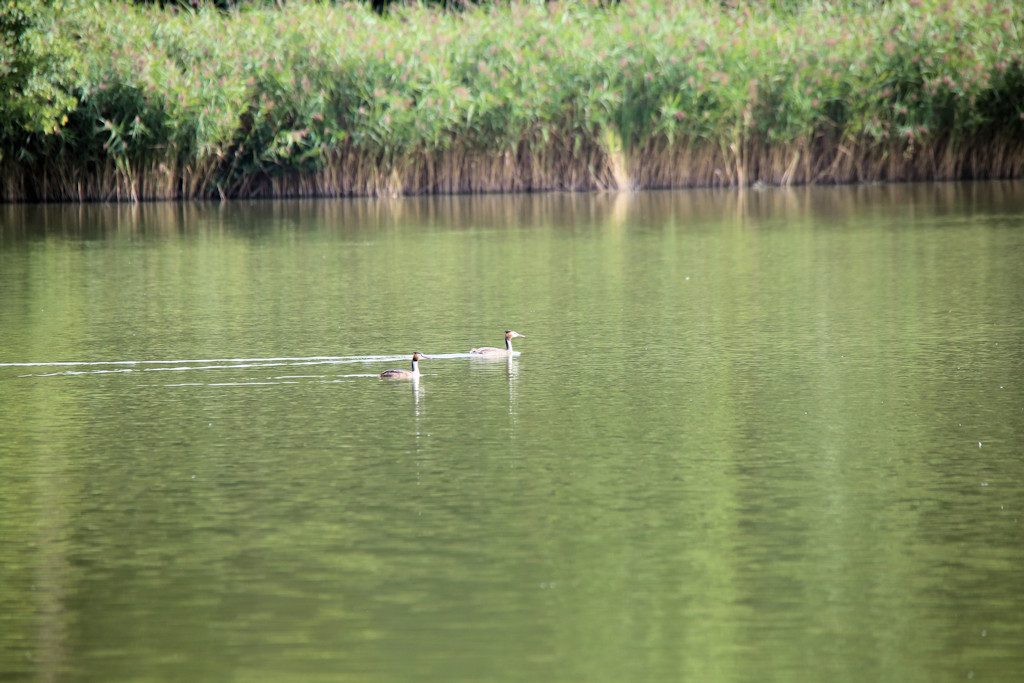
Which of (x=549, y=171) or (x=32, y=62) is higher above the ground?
(x=32, y=62)

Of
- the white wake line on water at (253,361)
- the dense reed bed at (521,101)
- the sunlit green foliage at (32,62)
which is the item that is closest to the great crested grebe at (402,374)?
the white wake line on water at (253,361)

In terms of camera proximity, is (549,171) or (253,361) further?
(549,171)

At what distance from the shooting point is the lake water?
5.11 m

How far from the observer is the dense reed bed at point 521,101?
81.5 feet

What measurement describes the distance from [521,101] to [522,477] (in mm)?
Result: 18088

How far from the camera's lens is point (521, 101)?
2483cm

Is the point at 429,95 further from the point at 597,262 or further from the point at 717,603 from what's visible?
the point at 717,603

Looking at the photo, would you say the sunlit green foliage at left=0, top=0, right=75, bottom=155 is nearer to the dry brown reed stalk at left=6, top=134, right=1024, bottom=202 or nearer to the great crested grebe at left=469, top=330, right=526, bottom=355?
the dry brown reed stalk at left=6, top=134, right=1024, bottom=202

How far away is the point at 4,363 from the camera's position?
35.2ft

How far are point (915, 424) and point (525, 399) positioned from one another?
202 centimetres

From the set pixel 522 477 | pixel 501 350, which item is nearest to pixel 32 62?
pixel 501 350

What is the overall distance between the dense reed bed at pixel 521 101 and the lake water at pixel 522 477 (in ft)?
32.9

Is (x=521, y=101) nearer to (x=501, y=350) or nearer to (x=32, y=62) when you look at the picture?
(x=32, y=62)

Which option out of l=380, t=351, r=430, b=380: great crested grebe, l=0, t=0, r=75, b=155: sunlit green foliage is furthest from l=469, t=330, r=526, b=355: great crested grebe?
l=0, t=0, r=75, b=155: sunlit green foliage
